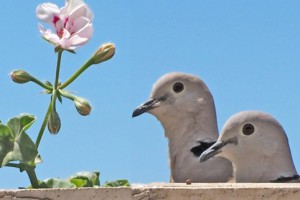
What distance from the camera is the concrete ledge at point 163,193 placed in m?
2.96

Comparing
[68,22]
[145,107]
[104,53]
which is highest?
[68,22]

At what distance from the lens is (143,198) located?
9.80ft

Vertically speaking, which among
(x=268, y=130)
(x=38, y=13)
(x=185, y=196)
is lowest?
(x=185, y=196)

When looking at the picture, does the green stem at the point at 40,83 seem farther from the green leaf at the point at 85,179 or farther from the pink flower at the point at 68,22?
the green leaf at the point at 85,179

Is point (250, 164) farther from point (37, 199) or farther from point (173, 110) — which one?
point (37, 199)

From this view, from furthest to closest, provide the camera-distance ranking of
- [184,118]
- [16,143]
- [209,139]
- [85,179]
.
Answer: [184,118]
[209,139]
[85,179]
[16,143]

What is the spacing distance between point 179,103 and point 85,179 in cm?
124

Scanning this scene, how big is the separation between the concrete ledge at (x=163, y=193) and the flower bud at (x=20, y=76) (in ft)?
1.48

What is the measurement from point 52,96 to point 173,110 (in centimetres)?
154

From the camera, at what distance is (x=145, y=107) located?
4598 mm

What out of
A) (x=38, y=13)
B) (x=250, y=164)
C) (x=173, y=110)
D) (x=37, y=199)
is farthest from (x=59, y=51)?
(x=173, y=110)

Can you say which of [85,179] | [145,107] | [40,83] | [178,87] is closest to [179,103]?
[178,87]

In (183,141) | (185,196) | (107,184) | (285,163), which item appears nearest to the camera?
(185,196)

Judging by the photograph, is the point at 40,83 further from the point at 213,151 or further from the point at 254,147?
the point at 254,147
